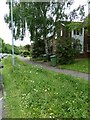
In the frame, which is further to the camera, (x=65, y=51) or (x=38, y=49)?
(x=38, y=49)

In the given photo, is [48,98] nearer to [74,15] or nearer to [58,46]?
[58,46]

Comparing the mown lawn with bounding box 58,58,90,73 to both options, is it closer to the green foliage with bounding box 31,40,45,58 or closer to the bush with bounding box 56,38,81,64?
the bush with bounding box 56,38,81,64

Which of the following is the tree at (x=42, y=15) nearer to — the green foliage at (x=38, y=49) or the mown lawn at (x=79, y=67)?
the green foliage at (x=38, y=49)

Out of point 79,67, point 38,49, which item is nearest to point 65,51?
point 79,67

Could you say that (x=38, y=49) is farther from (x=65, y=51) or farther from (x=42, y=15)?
(x=65, y=51)

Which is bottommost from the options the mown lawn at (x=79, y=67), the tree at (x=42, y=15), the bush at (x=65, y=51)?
the mown lawn at (x=79, y=67)

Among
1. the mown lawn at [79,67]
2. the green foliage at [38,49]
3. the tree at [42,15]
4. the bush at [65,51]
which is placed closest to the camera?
the mown lawn at [79,67]

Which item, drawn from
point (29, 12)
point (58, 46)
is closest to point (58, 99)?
point (58, 46)

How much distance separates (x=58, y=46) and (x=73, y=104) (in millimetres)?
19776

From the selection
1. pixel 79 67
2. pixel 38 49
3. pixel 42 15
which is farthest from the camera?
pixel 38 49

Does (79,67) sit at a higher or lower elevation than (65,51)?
lower

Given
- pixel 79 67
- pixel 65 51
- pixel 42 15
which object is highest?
pixel 42 15

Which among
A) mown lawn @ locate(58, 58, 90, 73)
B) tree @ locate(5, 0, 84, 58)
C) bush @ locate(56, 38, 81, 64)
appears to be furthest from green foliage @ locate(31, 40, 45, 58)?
mown lawn @ locate(58, 58, 90, 73)

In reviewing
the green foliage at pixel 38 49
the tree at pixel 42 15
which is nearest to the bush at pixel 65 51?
the tree at pixel 42 15
